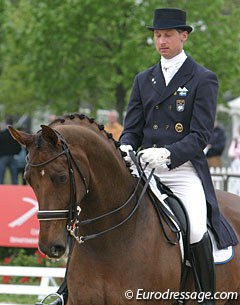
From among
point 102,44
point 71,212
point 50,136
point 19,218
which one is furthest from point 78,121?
point 102,44

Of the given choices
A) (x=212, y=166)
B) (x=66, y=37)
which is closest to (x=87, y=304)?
(x=212, y=166)

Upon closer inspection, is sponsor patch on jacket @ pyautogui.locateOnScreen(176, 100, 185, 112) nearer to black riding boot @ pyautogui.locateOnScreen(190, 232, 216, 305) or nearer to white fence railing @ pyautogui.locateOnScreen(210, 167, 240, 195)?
black riding boot @ pyautogui.locateOnScreen(190, 232, 216, 305)

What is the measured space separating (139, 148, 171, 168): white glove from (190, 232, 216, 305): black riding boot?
0.68m

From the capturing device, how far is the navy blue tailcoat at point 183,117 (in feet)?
20.8

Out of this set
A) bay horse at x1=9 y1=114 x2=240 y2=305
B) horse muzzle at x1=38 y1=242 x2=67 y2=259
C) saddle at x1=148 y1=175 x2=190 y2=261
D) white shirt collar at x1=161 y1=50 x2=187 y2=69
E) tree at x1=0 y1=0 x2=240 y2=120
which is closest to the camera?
horse muzzle at x1=38 y1=242 x2=67 y2=259

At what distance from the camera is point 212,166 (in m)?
18.4

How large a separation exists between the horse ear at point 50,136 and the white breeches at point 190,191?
3.64ft

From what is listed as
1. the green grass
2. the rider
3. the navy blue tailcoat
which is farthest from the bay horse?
the green grass

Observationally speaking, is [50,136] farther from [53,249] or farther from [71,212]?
[53,249]

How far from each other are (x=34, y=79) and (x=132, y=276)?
16.8 meters

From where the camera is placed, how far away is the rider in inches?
248

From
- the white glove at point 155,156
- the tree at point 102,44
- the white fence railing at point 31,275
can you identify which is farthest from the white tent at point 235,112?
the white glove at point 155,156

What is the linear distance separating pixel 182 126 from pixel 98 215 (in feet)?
3.37

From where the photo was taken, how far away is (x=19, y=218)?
478 inches
